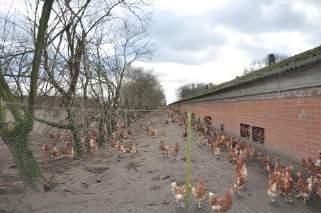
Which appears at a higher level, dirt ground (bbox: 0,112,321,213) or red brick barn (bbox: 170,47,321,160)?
red brick barn (bbox: 170,47,321,160)

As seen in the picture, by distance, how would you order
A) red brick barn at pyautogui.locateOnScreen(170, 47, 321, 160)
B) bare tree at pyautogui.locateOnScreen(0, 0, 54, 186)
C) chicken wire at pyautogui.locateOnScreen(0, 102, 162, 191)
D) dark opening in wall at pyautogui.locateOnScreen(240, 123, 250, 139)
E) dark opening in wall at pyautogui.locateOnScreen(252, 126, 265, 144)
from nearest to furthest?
red brick barn at pyautogui.locateOnScreen(170, 47, 321, 160) → bare tree at pyautogui.locateOnScreen(0, 0, 54, 186) → chicken wire at pyautogui.locateOnScreen(0, 102, 162, 191) → dark opening in wall at pyautogui.locateOnScreen(252, 126, 265, 144) → dark opening in wall at pyautogui.locateOnScreen(240, 123, 250, 139)

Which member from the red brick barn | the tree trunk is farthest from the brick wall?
the tree trunk

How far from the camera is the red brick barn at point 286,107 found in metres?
5.89

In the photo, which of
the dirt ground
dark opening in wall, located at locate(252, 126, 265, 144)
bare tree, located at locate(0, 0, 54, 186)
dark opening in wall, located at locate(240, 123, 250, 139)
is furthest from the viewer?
dark opening in wall, located at locate(240, 123, 250, 139)

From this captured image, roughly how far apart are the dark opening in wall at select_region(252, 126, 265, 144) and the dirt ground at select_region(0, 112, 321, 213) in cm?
91

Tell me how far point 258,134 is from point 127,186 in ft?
13.7

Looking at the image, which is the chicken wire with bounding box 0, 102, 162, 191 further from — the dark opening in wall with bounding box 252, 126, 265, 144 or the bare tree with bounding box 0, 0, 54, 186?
the dark opening in wall with bounding box 252, 126, 265, 144

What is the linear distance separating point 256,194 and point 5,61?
6706 millimetres

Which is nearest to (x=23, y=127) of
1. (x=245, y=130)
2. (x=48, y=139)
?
(x=48, y=139)

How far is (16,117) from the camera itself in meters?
6.45

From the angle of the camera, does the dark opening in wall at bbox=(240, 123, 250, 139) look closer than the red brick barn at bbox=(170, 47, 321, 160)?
No

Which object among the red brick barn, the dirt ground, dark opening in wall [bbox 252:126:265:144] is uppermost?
the red brick barn

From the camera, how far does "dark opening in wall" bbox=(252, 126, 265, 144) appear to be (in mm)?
9117

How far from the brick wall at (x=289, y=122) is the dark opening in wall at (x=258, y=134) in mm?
147
